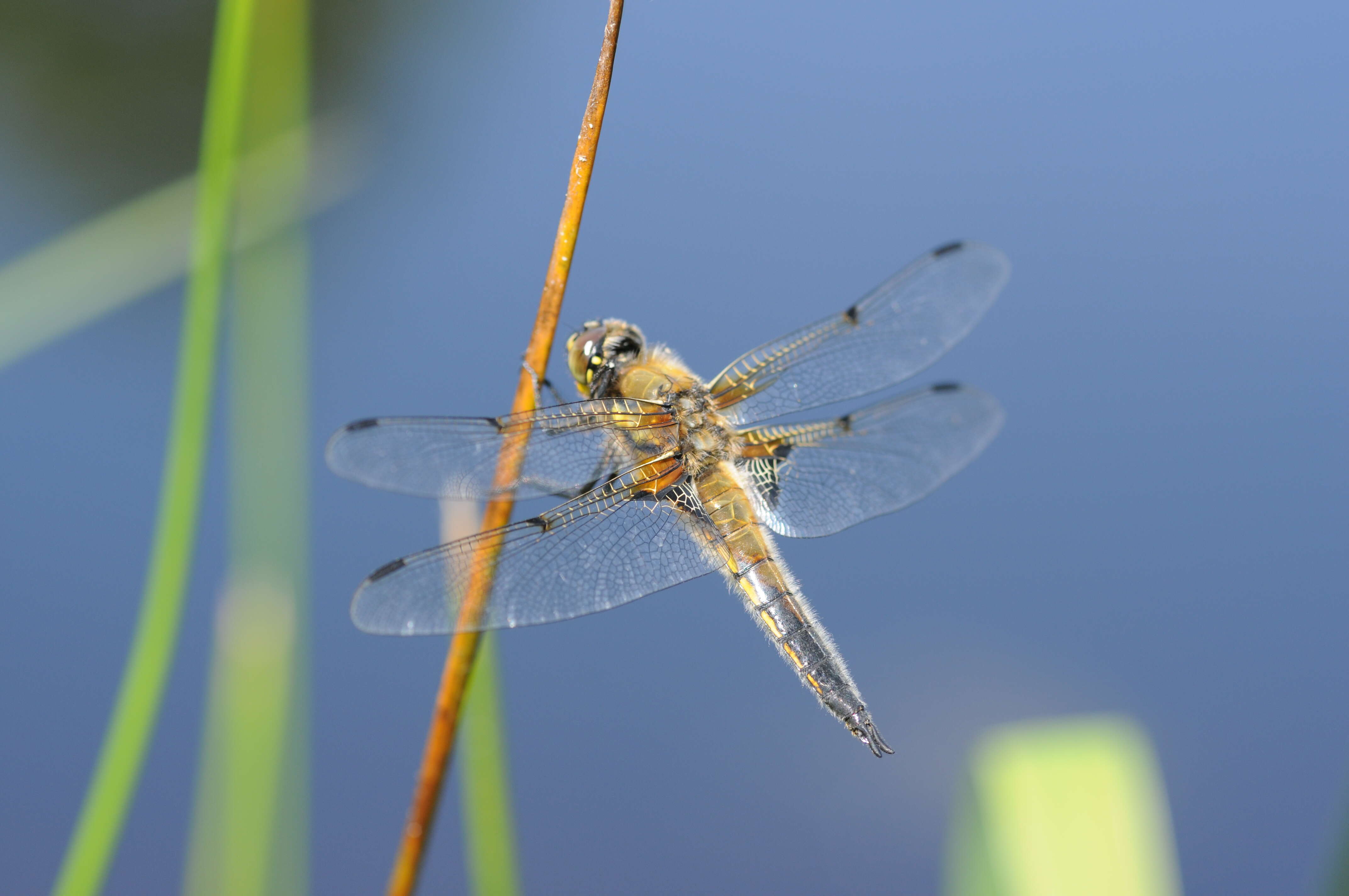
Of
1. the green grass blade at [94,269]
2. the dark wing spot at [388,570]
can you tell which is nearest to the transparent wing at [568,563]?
the dark wing spot at [388,570]

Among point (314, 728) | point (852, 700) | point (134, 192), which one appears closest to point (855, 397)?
point (852, 700)

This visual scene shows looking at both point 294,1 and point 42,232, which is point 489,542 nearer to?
point 294,1

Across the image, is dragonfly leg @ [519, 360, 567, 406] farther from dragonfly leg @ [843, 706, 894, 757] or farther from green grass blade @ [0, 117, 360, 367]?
green grass blade @ [0, 117, 360, 367]

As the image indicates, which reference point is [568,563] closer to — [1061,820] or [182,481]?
[182,481]

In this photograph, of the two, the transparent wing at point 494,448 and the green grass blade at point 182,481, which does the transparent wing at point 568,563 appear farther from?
the green grass blade at point 182,481

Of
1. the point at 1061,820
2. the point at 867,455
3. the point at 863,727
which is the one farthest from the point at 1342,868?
the point at 867,455
